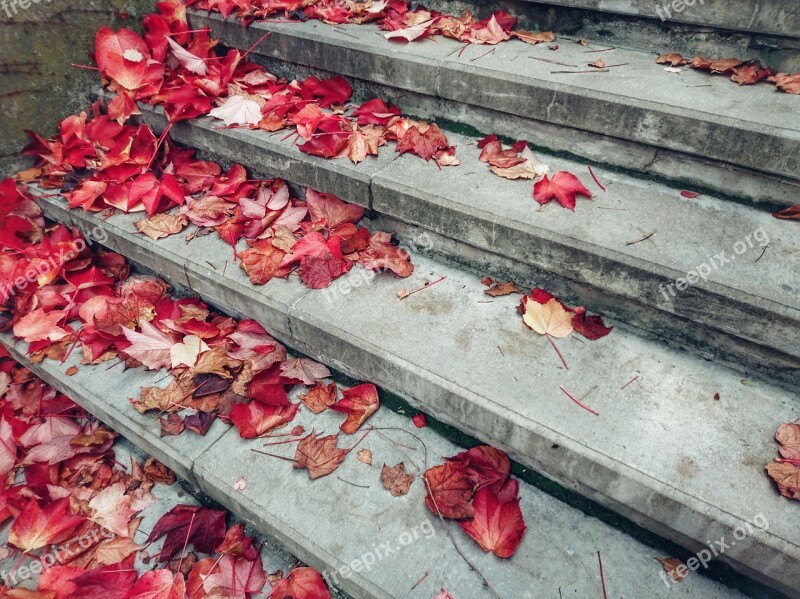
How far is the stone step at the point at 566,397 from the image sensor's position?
1494 mm

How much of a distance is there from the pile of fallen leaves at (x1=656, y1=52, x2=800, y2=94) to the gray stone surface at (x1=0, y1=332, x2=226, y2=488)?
278cm

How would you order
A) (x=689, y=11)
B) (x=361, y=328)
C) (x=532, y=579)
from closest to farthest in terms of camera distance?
(x=532, y=579) → (x=361, y=328) → (x=689, y=11)

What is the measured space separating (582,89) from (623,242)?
0.76 m

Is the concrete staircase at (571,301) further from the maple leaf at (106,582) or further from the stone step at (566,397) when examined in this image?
the maple leaf at (106,582)

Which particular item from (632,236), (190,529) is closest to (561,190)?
(632,236)

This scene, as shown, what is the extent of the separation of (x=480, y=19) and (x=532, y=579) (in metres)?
2.87

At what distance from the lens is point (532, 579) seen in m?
1.64

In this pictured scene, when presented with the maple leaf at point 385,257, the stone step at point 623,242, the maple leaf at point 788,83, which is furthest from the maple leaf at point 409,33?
the maple leaf at point 788,83

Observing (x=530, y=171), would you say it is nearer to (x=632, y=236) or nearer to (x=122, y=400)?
(x=632, y=236)

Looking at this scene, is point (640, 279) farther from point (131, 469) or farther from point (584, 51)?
point (131, 469)

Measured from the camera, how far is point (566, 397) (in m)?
1.74

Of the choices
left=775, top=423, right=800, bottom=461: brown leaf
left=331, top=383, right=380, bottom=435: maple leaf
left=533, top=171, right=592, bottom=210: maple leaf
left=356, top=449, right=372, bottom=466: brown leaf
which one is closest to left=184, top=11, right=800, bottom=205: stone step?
left=533, top=171, right=592, bottom=210: maple leaf

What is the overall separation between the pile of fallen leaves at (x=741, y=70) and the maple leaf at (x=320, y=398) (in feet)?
7.32

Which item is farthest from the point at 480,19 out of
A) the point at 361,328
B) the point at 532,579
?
the point at 532,579
